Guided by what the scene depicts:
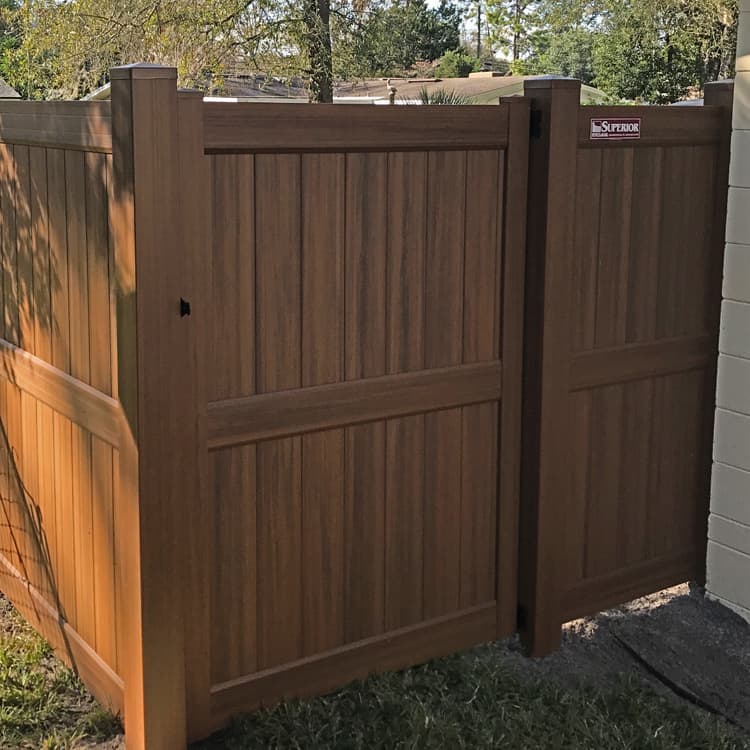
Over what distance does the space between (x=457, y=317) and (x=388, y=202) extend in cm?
42

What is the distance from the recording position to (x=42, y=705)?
9.96 feet

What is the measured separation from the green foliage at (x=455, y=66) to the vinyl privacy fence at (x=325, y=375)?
112ft

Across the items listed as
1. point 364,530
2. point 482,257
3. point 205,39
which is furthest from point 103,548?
point 205,39

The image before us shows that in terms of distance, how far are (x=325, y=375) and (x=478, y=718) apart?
104 cm

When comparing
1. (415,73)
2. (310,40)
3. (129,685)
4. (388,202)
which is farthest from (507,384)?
(415,73)

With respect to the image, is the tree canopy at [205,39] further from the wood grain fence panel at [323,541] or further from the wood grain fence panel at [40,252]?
the wood grain fence panel at [323,541]

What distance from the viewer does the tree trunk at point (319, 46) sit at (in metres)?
18.4

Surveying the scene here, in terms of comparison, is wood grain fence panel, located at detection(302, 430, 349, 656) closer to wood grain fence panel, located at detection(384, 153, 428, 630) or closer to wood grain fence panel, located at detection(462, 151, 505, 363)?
wood grain fence panel, located at detection(384, 153, 428, 630)

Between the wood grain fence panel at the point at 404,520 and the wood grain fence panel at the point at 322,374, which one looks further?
the wood grain fence panel at the point at 404,520

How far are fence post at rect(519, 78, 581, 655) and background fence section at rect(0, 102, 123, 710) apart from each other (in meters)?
1.28

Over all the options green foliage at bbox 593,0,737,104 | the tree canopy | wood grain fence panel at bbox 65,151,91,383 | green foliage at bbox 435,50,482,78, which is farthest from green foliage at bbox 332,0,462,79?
wood grain fence panel at bbox 65,151,91,383

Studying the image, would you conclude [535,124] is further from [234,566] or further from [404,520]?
[234,566]

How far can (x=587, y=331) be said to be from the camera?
339 centimetres

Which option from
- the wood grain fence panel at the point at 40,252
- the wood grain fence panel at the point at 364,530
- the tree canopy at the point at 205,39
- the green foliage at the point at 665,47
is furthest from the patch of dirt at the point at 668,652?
the green foliage at the point at 665,47
